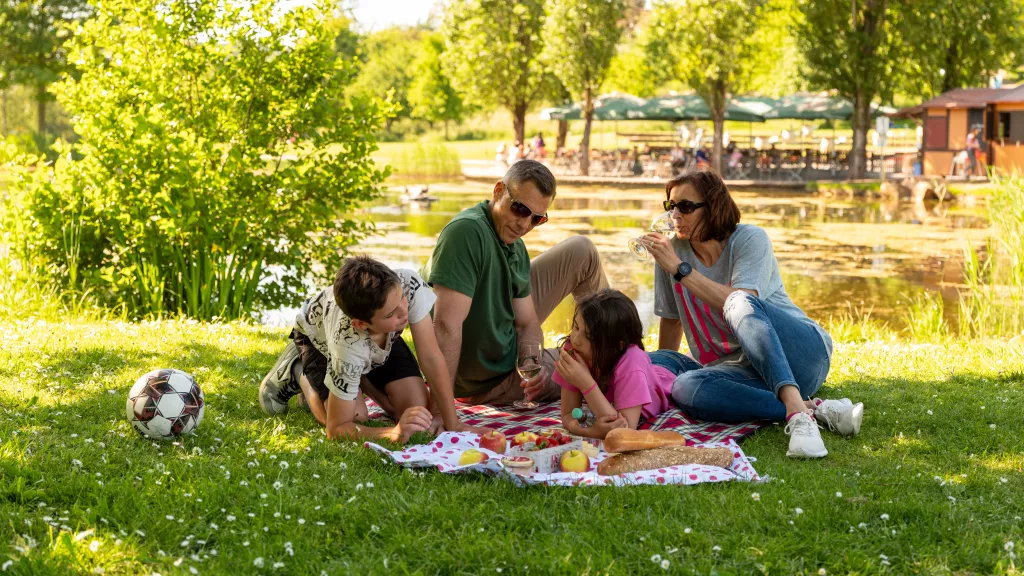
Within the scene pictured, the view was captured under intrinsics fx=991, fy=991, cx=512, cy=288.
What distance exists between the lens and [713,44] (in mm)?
33781

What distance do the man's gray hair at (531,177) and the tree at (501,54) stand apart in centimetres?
3585

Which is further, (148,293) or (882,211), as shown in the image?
(882,211)

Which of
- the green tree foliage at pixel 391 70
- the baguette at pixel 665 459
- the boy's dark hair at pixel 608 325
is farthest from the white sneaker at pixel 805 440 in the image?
the green tree foliage at pixel 391 70

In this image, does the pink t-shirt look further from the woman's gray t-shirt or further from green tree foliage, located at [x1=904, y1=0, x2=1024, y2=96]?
green tree foliage, located at [x1=904, y1=0, x2=1024, y2=96]

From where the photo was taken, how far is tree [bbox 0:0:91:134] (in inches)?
1494

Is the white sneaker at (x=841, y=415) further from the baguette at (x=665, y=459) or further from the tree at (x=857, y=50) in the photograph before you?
the tree at (x=857, y=50)

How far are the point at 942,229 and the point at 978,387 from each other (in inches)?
613

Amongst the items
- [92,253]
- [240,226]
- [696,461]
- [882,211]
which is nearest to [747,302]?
[696,461]

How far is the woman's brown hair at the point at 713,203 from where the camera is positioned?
5.07 meters

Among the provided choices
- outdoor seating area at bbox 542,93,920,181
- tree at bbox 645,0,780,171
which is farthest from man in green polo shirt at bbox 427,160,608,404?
tree at bbox 645,0,780,171

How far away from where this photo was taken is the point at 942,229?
1995 centimetres

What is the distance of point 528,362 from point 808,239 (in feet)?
49.4

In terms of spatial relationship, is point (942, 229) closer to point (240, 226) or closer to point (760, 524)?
point (240, 226)

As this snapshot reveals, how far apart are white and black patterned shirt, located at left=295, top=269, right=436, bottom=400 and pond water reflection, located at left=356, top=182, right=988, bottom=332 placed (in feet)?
19.8
